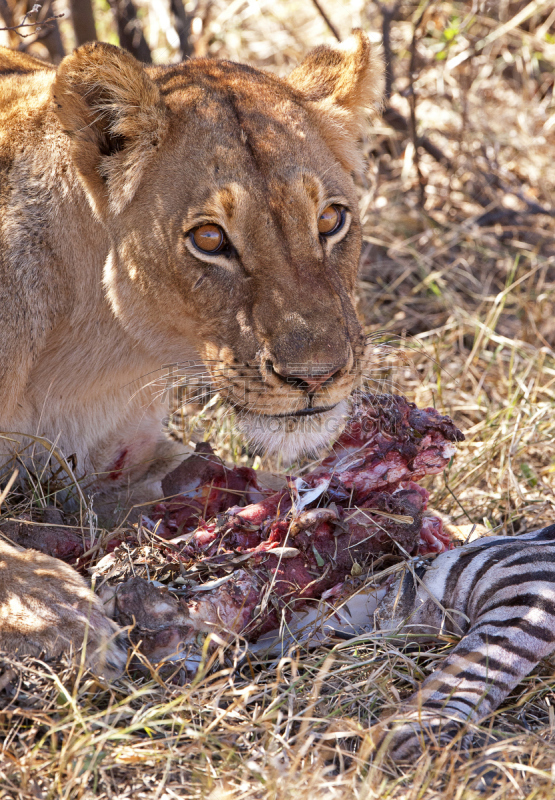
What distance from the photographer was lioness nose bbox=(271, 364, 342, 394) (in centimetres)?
268

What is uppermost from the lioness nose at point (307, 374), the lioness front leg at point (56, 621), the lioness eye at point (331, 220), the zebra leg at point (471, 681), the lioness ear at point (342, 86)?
the lioness ear at point (342, 86)

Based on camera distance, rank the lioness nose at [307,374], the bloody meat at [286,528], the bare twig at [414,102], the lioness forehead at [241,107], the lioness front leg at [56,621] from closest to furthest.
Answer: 1. the lioness front leg at [56,621]
2. the bloody meat at [286,528]
3. the lioness nose at [307,374]
4. the lioness forehead at [241,107]
5. the bare twig at [414,102]

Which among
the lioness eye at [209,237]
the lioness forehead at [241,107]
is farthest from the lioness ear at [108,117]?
the lioness eye at [209,237]

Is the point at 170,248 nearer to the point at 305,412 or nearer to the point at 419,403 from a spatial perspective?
the point at 305,412

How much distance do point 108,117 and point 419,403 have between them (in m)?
2.31

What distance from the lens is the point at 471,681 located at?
2318 mm

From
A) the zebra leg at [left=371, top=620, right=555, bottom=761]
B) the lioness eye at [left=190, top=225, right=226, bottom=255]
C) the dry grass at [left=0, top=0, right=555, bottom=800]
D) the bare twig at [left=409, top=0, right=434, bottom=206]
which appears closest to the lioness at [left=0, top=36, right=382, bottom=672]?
the lioness eye at [left=190, top=225, right=226, bottom=255]

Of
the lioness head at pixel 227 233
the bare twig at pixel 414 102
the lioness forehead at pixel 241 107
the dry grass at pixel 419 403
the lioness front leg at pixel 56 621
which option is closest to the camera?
the dry grass at pixel 419 403

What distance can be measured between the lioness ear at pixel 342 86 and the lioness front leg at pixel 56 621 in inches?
77.1

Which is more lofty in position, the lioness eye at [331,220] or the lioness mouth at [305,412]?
the lioness eye at [331,220]

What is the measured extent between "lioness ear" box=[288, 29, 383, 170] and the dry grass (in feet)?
2.69

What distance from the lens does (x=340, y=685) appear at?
2523 millimetres

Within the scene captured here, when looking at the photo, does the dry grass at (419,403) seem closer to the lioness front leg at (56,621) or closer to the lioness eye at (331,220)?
the lioness front leg at (56,621)

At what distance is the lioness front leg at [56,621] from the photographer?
2334mm
